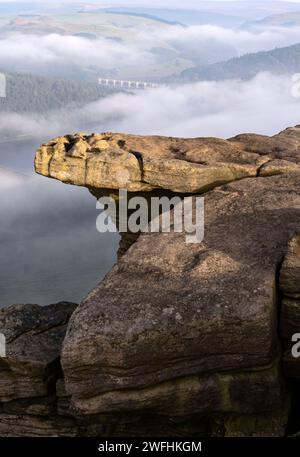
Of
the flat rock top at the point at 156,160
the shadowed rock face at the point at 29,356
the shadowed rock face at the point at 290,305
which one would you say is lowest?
the shadowed rock face at the point at 29,356

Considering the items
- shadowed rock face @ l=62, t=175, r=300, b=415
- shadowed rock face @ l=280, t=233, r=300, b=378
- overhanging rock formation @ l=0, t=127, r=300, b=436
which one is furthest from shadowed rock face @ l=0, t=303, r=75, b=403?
shadowed rock face @ l=280, t=233, r=300, b=378

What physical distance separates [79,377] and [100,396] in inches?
34.6

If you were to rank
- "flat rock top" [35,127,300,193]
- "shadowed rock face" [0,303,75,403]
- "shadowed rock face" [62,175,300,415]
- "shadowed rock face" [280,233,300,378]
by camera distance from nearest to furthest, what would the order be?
"shadowed rock face" [62,175,300,415] < "shadowed rock face" [280,233,300,378] < "shadowed rock face" [0,303,75,403] < "flat rock top" [35,127,300,193]

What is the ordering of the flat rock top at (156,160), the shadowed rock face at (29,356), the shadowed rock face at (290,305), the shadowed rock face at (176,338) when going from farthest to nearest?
the flat rock top at (156,160) → the shadowed rock face at (29,356) → the shadowed rock face at (290,305) → the shadowed rock face at (176,338)

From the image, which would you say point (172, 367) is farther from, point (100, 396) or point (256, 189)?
point (256, 189)

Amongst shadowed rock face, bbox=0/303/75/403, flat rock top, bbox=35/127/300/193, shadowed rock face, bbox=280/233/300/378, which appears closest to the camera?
shadowed rock face, bbox=280/233/300/378

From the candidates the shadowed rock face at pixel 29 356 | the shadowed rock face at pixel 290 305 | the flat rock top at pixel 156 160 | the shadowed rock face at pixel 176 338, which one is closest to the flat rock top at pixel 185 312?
the shadowed rock face at pixel 176 338

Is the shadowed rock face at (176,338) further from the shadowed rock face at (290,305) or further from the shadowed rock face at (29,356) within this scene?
the shadowed rock face at (29,356)

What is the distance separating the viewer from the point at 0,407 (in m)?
23.2

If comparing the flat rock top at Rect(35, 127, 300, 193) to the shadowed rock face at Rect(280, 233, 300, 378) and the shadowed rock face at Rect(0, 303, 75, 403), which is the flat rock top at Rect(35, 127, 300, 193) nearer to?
the shadowed rock face at Rect(0, 303, 75, 403)

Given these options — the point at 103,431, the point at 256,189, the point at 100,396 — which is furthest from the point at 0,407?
the point at 256,189

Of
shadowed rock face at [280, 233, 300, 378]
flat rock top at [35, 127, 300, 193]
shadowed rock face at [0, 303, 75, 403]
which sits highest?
flat rock top at [35, 127, 300, 193]

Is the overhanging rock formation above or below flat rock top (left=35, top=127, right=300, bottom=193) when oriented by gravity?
below

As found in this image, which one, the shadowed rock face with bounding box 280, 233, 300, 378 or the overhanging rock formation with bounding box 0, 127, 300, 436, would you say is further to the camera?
the shadowed rock face with bounding box 280, 233, 300, 378
